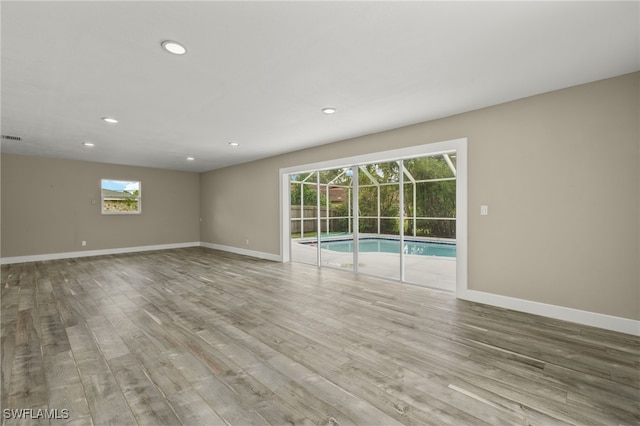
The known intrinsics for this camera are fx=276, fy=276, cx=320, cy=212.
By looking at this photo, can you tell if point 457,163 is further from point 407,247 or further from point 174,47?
point 407,247

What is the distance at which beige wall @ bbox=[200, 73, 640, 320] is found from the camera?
2750mm

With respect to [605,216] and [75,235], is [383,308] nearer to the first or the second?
[605,216]

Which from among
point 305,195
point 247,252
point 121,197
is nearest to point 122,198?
point 121,197

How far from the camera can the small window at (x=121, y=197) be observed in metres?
7.80

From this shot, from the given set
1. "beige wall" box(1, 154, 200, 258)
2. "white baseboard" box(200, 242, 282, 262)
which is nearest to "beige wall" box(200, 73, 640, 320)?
"white baseboard" box(200, 242, 282, 262)

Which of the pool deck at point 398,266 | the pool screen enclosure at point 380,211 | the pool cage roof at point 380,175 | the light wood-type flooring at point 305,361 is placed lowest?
the light wood-type flooring at point 305,361

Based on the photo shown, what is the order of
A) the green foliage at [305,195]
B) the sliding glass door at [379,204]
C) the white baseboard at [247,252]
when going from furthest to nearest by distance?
the green foliage at [305,195]
the white baseboard at [247,252]
the sliding glass door at [379,204]

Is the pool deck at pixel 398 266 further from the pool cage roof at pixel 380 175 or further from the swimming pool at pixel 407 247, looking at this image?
the pool cage roof at pixel 380 175

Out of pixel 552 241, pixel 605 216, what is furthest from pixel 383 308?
pixel 605 216

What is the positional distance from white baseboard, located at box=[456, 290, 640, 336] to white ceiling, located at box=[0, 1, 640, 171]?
2.45m

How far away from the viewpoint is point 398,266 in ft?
19.4

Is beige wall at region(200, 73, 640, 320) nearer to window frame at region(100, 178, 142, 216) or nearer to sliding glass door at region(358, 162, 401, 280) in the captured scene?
sliding glass door at region(358, 162, 401, 280)

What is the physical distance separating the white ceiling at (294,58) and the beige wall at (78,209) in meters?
3.51

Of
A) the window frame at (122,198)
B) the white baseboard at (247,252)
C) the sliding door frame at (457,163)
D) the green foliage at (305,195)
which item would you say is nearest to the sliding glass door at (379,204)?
the sliding door frame at (457,163)
